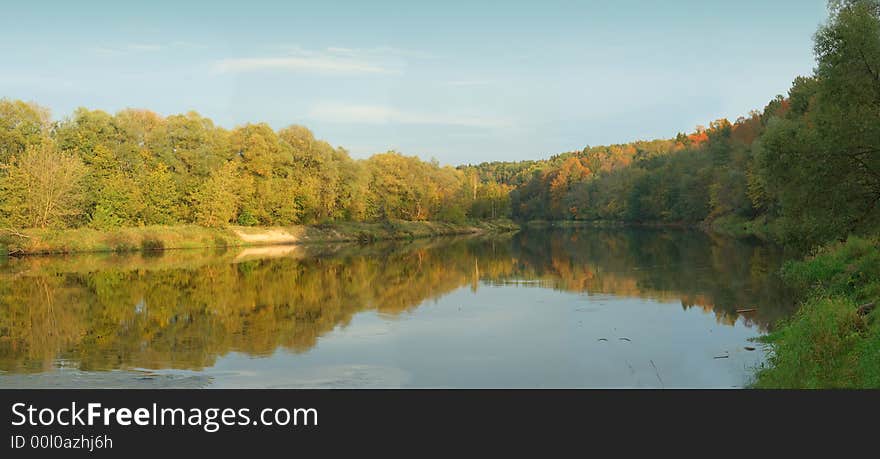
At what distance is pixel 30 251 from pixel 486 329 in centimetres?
3852

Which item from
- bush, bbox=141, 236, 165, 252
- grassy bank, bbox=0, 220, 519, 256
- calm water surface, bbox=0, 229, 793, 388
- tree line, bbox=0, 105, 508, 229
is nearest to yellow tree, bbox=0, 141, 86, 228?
tree line, bbox=0, 105, 508, 229

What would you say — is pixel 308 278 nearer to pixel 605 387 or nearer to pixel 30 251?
pixel 605 387

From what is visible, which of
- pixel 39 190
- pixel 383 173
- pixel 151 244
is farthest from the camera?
pixel 383 173

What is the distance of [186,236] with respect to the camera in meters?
52.2

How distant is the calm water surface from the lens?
11.9 m

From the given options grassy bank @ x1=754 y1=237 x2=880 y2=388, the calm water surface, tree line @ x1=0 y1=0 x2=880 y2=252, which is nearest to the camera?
grassy bank @ x1=754 y1=237 x2=880 y2=388

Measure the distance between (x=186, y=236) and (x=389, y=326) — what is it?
39598 millimetres

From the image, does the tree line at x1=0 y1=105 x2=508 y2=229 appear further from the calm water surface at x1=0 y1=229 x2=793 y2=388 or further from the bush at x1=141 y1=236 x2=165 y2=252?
the calm water surface at x1=0 y1=229 x2=793 y2=388

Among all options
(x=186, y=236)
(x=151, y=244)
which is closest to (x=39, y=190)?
(x=151, y=244)

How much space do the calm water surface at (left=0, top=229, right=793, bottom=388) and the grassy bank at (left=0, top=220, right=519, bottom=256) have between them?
11.6 m

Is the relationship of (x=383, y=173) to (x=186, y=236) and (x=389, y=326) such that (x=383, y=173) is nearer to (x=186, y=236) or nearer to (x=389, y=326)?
(x=186, y=236)

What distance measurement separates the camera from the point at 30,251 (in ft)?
142

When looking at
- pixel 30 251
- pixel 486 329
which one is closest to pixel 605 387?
pixel 486 329

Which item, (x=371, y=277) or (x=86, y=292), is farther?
(x=371, y=277)
